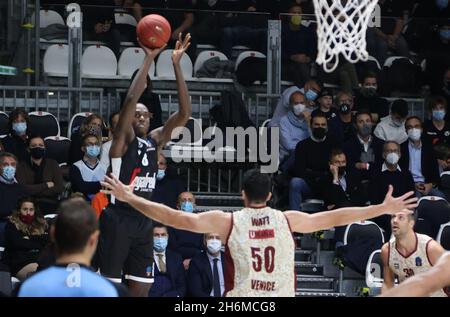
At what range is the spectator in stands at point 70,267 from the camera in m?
5.60

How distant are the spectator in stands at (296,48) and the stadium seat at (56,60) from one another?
2958 millimetres

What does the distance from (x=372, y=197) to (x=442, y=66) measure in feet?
11.0

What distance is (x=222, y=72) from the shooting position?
15.7 meters

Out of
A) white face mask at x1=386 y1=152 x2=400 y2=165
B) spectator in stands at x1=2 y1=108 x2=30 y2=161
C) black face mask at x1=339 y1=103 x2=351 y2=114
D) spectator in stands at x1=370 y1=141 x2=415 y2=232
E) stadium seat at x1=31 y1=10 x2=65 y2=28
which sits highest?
stadium seat at x1=31 y1=10 x2=65 y2=28

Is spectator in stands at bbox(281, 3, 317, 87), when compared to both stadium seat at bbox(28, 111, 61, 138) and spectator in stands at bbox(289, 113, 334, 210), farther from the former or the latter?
stadium seat at bbox(28, 111, 61, 138)

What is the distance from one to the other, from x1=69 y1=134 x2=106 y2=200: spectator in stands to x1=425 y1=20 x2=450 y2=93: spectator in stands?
545cm

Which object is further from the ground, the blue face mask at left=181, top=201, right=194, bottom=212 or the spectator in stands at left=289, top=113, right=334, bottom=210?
the spectator in stands at left=289, top=113, right=334, bottom=210

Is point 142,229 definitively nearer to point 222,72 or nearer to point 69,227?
point 69,227

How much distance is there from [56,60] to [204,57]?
201cm

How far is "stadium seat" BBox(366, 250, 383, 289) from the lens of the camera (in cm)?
1243

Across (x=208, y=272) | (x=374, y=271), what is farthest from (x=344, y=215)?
(x=374, y=271)

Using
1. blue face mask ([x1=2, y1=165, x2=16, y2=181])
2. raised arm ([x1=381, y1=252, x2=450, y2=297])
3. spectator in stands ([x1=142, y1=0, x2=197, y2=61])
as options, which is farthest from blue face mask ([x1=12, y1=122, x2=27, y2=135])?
raised arm ([x1=381, y1=252, x2=450, y2=297])

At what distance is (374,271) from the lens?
1259 cm

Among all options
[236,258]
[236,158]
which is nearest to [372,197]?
[236,158]
